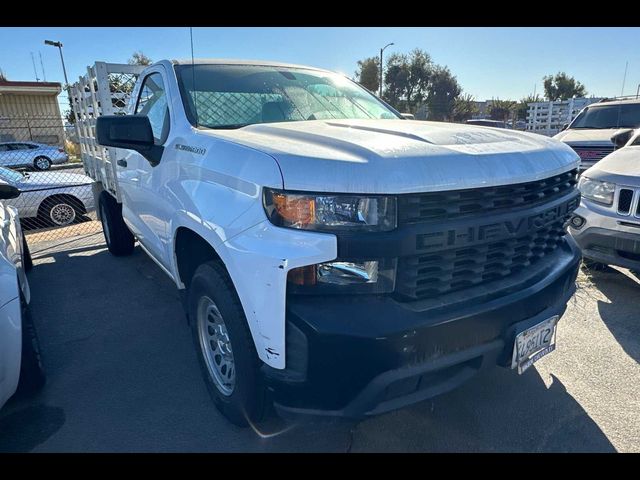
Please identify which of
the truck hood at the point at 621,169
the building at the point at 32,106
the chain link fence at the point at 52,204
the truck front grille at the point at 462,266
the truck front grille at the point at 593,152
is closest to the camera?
the truck front grille at the point at 462,266

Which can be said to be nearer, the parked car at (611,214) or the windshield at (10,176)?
the parked car at (611,214)

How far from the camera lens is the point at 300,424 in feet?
6.13

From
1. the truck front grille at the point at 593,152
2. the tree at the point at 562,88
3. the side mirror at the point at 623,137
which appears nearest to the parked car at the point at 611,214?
the side mirror at the point at 623,137

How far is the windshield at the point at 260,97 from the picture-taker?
8.89 ft

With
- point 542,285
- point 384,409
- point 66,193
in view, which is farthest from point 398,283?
point 66,193

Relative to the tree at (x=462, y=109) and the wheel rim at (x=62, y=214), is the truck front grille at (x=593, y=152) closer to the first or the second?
the wheel rim at (x=62, y=214)

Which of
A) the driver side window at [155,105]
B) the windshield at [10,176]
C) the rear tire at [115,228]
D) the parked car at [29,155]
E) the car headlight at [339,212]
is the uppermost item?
the driver side window at [155,105]

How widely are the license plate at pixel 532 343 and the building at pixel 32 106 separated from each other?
2902 cm

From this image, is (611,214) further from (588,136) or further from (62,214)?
(62,214)

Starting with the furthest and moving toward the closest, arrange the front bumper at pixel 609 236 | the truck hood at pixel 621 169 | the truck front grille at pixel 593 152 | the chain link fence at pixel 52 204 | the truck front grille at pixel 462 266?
the chain link fence at pixel 52 204, the truck front grille at pixel 593 152, the truck hood at pixel 621 169, the front bumper at pixel 609 236, the truck front grille at pixel 462 266

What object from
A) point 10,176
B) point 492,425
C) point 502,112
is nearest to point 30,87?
point 10,176

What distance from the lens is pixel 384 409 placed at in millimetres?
1729

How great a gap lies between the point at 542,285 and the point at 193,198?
1.85 metres

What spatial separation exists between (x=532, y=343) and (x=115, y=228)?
16.3ft
